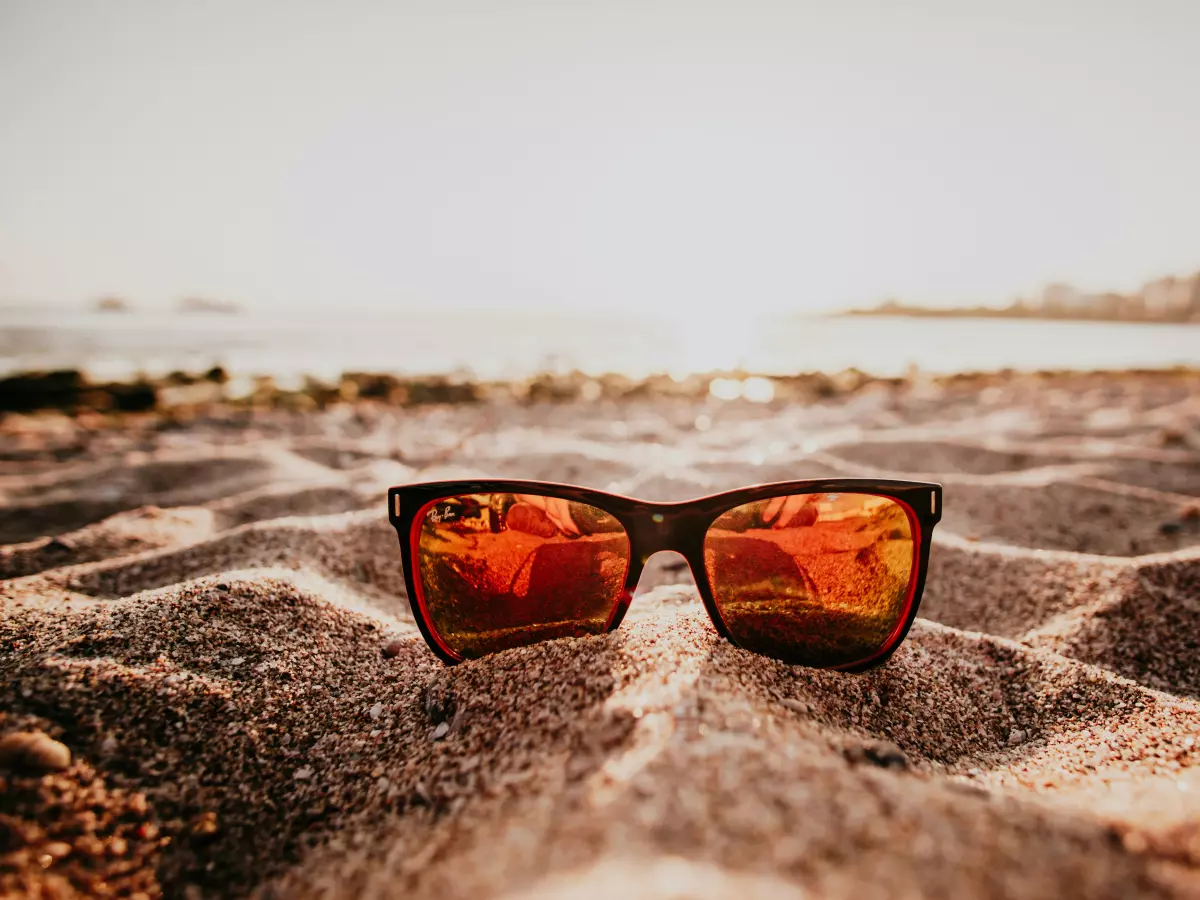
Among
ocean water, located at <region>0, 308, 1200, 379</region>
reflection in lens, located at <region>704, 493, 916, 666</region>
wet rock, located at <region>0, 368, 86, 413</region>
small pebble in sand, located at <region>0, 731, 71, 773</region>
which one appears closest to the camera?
small pebble in sand, located at <region>0, 731, 71, 773</region>

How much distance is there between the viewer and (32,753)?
0.86 m

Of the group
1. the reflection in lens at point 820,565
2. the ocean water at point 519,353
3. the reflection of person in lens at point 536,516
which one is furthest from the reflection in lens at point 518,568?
the ocean water at point 519,353

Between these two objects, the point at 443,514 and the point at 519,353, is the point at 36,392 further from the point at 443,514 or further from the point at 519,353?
the point at 519,353

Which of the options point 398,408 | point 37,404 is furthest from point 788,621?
point 37,404

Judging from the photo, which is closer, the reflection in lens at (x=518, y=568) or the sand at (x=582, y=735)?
the sand at (x=582, y=735)

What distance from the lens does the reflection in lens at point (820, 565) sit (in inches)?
52.2

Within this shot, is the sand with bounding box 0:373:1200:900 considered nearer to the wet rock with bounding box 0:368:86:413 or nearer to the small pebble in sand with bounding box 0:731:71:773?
the small pebble in sand with bounding box 0:731:71:773

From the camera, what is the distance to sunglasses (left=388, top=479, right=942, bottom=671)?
1328mm

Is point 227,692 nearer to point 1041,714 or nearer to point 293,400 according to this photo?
point 1041,714

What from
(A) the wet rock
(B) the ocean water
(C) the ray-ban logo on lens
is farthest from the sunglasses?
(B) the ocean water

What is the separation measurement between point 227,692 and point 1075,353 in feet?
56.0

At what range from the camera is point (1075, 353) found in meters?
13.4

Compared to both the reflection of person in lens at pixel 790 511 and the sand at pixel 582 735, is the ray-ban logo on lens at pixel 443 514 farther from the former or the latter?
the reflection of person in lens at pixel 790 511

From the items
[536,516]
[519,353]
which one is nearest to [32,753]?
[536,516]
